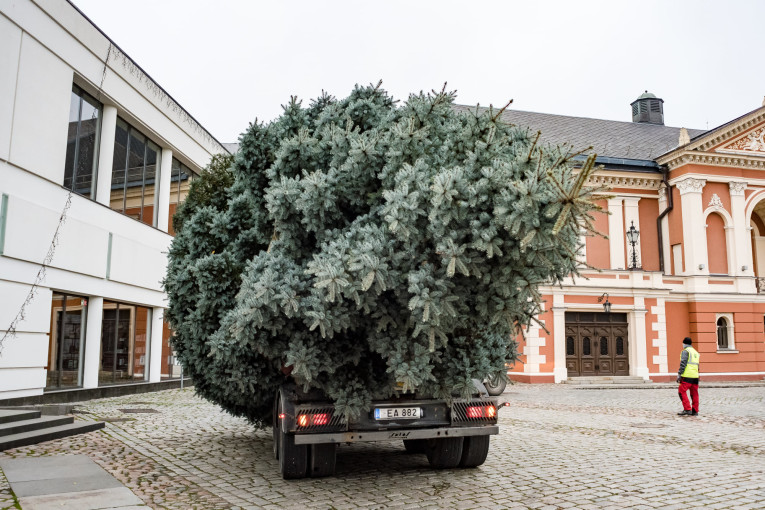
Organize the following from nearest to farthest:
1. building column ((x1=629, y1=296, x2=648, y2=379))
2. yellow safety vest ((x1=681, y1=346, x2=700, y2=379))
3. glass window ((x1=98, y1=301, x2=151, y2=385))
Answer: yellow safety vest ((x1=681, y1=346, x2=700, y2=379))
glass window ((x1=98, y1=301, x2=151, y2=385))
building column ((x1=629, y1=296, x2=648, y2=379))

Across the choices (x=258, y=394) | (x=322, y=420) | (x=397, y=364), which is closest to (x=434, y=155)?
(x=397, y=364)

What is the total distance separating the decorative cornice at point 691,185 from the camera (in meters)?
26.2

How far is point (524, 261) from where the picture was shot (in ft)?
14.5

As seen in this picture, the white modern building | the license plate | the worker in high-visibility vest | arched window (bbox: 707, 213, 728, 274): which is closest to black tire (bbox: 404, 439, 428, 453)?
the license plate

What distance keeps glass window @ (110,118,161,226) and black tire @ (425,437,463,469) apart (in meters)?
12.3

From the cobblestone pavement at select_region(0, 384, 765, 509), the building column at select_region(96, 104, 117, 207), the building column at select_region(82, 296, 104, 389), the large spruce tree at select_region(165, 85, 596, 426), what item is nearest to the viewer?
the large spruce tree at select_region(165, 85, 596, 426)

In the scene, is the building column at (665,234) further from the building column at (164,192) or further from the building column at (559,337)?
the building column at (164,192)

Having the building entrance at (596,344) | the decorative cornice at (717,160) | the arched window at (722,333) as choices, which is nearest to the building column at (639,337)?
the building entrance at (596,344)

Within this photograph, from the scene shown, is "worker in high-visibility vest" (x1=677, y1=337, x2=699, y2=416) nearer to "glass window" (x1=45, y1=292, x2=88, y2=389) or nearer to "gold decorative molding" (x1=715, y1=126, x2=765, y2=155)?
"glass window" (x1=45, y1=292, x2=88, y2=389)

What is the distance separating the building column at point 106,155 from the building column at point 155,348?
4288 mm

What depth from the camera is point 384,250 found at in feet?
15.6

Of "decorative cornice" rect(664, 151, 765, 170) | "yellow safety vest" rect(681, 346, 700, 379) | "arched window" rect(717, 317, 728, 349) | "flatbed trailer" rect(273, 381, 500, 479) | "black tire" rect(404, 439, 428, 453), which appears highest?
"decorative cornice" rect(664, 151, 765, 170)

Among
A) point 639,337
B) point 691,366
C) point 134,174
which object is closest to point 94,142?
point 134,174

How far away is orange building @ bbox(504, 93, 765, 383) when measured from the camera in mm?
24891
